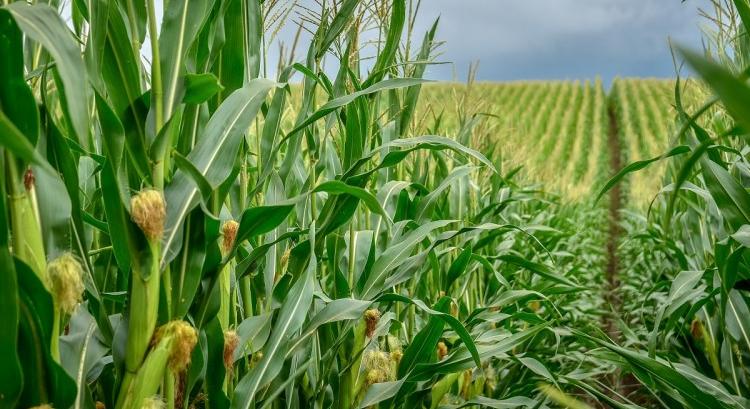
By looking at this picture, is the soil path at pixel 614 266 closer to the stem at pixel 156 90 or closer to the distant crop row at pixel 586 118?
the distant crop row at pixel 586 118

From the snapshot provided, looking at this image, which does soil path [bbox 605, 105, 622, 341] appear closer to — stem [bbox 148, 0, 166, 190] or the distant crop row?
the distant crop row

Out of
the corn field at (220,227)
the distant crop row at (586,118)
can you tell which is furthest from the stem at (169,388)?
the distant crop row at (586,118)

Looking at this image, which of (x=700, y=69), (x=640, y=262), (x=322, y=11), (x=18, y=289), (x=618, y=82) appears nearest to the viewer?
(x=700, y=69)

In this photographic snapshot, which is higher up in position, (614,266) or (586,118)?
(586,118)

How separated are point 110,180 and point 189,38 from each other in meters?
0.25

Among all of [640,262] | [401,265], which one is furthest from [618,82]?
[401,265]

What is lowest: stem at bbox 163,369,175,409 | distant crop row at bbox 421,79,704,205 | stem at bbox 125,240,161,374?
stem at bbox 163,369,175,409

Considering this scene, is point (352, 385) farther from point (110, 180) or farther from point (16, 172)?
point (16, 172)

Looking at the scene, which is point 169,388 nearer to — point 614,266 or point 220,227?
point 220,227

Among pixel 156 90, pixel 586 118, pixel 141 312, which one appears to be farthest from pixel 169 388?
pixel 586 118

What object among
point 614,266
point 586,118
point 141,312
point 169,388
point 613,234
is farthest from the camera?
point 586,118

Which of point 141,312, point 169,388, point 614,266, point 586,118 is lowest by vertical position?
point 614,266

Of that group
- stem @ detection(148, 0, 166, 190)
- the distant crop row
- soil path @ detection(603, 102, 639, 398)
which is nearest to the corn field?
stem @ detection(148, 0, 166, 190)

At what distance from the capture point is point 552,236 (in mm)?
4105
